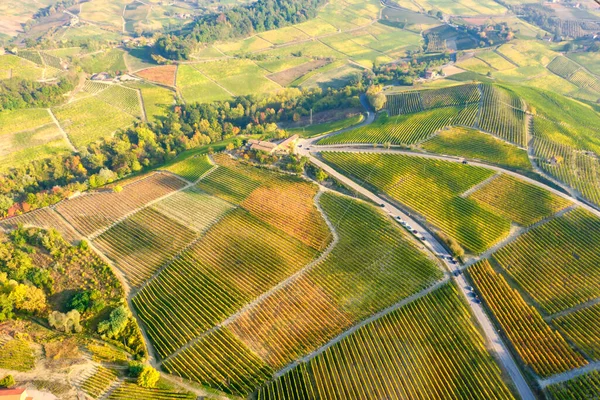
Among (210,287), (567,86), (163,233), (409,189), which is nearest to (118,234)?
(163,233)

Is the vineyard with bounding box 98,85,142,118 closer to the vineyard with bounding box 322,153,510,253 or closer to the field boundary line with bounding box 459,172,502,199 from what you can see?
the vineyard with bounding box 322,153,510,253

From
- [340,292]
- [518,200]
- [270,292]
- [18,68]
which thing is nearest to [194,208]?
[270,292]

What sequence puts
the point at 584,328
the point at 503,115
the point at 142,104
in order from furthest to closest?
1. the point at 142,104
2. the point at 503,115
3. the point at 584,328

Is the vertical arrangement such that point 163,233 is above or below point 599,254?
below

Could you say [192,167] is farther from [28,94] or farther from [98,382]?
[28,94]

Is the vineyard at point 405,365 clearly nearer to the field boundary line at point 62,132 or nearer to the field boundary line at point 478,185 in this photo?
the field boundary line at point 478,185

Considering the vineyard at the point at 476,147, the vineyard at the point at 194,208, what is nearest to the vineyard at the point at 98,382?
the vineyard at the point at 194,208

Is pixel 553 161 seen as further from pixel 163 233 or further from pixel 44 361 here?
pixel 44 361
